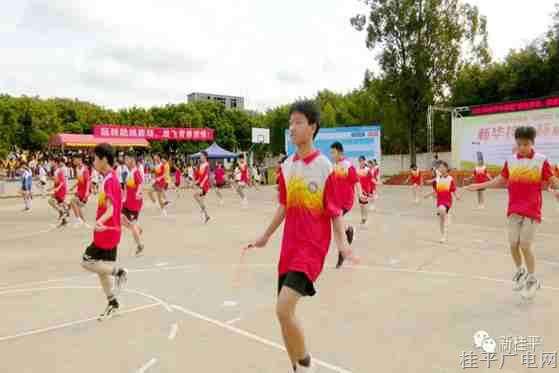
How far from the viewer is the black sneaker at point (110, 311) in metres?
4.99

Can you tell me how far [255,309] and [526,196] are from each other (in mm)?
3545

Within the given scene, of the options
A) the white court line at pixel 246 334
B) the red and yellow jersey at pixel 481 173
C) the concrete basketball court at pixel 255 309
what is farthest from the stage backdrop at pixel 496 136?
the white court line at pixel 246 334

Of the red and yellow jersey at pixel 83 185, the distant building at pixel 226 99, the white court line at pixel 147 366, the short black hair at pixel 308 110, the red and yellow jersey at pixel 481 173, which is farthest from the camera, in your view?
the distant building at pixel 226 99

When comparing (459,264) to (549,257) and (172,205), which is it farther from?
(172,205)

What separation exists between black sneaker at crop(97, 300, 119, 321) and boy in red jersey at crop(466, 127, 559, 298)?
14.9ft

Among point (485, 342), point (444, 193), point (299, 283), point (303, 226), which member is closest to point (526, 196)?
point (485, 342)

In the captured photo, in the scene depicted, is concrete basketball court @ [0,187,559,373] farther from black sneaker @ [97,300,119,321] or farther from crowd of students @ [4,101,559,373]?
crowd of students @ [4,101,559,373]

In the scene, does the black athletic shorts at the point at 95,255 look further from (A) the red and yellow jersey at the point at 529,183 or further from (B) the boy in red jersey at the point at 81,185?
(B) the boy in red jersey at the point at 81,185

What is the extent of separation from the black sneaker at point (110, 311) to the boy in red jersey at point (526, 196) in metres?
4.53

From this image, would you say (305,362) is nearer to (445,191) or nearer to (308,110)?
(308,110)

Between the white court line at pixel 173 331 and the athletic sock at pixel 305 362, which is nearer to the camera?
the athletic sock at pixel 305 362

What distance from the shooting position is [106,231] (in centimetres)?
510

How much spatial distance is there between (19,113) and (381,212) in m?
49.8

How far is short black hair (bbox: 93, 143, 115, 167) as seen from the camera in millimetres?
5059
